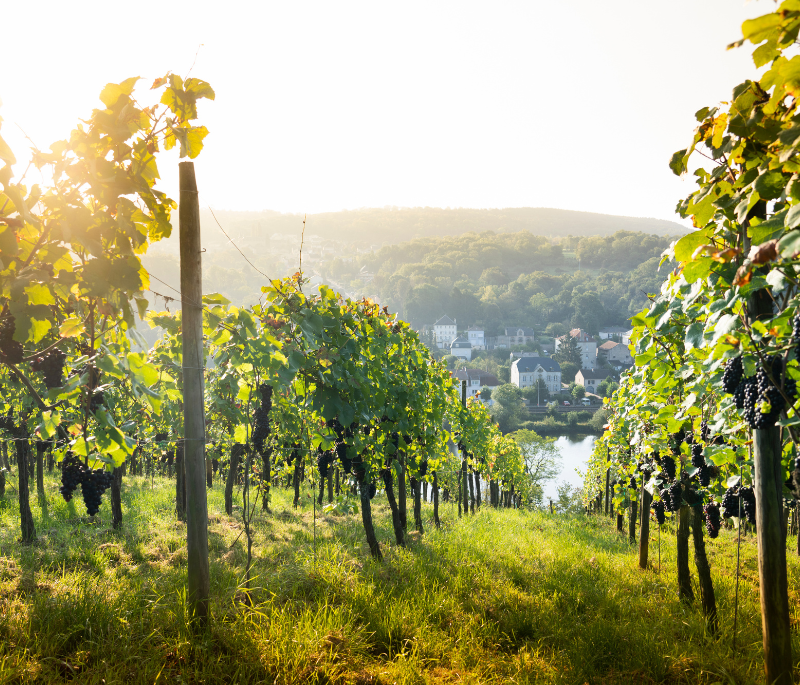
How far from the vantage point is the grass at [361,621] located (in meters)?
2.67

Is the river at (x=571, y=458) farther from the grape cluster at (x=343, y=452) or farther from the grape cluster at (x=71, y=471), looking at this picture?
the grape cluster at (x=71, y=471)

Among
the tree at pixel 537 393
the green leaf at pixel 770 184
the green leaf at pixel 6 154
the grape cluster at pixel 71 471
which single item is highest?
the green leaf at pixel 6 154

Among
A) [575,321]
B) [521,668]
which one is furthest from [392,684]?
[575,321]

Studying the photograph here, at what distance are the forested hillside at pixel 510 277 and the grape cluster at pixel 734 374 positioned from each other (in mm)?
104528

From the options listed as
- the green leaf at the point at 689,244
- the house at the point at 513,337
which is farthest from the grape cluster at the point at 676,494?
the house at the point at 513,337

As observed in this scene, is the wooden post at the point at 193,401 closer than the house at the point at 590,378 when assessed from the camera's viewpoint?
Yes

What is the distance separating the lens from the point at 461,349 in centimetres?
9831

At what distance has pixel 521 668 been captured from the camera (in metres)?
2.98

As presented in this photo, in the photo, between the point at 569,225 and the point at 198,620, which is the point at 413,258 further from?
the point at 198,620

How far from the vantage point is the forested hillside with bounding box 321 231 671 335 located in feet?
385

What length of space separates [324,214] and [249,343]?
618 ft

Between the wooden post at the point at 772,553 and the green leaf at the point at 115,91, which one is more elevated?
the green leaf at the point at 115,91

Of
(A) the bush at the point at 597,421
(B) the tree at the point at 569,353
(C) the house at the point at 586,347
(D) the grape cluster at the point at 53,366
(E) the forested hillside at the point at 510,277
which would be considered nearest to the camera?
(D) the grape cluster at the point at 53,366

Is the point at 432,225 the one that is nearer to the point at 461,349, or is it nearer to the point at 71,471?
the point at 461,349
